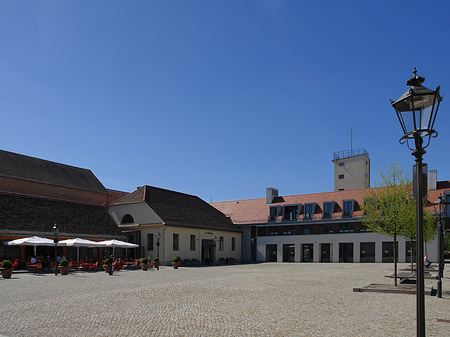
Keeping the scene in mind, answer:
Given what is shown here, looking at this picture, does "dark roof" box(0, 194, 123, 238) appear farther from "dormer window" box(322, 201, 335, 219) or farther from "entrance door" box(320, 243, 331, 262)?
"dormer window" box(322, 201, 335, 219)

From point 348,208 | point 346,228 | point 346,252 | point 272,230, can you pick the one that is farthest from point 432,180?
point 272,230

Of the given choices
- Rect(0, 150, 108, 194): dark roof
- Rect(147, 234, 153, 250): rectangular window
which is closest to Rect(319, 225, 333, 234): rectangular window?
Rect(147, 234, 153, 250): rectangular window

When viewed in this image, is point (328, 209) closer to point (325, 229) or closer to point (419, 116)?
point (325, 229)

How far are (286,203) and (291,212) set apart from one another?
70.8 inches

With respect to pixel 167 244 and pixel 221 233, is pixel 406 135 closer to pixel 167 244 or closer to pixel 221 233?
pixel 167 244

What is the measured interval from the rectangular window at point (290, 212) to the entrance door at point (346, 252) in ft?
22.0

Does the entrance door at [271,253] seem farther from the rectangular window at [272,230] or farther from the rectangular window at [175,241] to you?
the rectangular window at [175,241]

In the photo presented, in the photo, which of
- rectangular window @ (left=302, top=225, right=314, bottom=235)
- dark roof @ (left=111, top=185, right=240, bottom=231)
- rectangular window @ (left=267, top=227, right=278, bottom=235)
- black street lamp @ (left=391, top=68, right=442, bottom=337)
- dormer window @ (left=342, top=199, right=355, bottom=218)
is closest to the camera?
black street lamp @ (left=391, top=68, right=442, bottom=337)

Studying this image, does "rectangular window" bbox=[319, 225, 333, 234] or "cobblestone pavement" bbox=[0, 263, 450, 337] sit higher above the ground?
"cobblestone pavement" bbox=[0, 263, 450, 337]

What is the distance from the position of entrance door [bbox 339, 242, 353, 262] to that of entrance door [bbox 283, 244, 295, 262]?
5834mm

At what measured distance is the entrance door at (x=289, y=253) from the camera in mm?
52000

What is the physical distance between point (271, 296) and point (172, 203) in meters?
34.0

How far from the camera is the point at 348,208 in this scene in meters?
49.5

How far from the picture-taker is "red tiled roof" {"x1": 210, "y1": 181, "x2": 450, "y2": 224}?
49.2m
